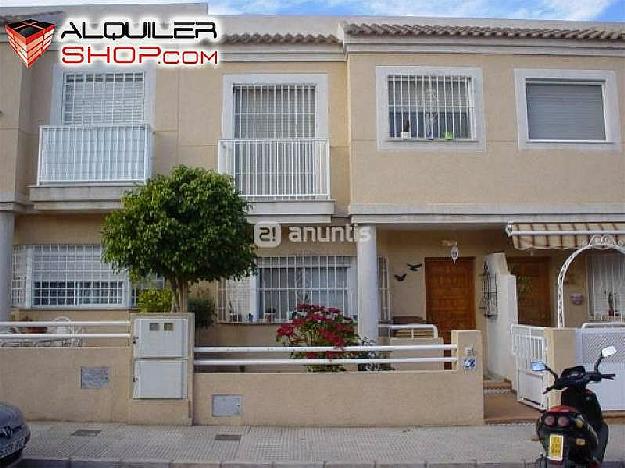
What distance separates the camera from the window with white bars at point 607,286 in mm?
12289

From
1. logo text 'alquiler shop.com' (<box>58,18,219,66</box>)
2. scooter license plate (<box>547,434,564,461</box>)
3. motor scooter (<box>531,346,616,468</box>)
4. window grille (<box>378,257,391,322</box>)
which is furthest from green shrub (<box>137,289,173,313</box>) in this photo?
scooter license plate (<box>547,434,564,461</box>)

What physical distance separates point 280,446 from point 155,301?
4255 mm

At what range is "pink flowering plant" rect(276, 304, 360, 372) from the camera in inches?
368

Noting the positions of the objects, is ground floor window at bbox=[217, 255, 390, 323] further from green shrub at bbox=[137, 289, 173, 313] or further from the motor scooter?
the motor scooter

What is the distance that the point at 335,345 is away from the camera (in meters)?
9.21

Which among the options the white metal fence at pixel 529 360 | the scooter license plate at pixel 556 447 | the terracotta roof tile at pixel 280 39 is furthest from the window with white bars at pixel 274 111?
the scooter license plate at pixel 556 447

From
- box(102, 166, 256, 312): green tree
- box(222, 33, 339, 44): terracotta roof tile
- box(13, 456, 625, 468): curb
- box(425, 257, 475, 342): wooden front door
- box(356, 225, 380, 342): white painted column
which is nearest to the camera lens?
box(13, 456, 625, 468): curb

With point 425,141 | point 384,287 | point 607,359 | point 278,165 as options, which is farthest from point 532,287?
point 278,165

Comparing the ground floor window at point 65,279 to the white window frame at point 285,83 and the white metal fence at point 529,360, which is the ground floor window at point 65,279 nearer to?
the white window frame at point 285,83

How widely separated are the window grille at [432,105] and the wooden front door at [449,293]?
287 cm

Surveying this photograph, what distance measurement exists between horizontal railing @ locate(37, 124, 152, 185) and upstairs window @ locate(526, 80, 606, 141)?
293 inches

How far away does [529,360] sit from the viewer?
9961mm

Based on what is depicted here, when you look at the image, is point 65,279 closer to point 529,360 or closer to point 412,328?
point 412,328

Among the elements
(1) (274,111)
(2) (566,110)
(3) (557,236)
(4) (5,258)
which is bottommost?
(4) (5,258)
